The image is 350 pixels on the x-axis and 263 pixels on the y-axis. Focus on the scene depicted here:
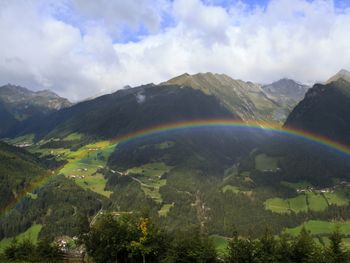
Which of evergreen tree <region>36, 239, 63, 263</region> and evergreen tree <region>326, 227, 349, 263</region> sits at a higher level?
evergreen tree <region>326, 227, 349, 263</region>

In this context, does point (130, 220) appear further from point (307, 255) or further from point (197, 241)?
point (307, 255)

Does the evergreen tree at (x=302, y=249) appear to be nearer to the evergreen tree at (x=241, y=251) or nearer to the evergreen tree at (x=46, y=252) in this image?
the evergreen tree at (x=241, y=251)

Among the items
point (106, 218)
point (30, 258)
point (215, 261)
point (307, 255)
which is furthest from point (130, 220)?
point (307, 255)

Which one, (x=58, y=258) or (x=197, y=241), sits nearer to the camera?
(x=197, y=241)

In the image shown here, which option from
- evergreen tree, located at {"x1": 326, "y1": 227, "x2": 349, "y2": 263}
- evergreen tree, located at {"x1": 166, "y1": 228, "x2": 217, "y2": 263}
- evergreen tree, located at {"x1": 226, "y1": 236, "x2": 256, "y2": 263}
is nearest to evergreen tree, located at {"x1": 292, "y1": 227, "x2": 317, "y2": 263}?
evergreen tree, located at {"x1": 326, "y1": 227, "x2": 349, "y2": 263}

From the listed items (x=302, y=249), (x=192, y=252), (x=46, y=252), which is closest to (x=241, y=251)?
(x=192, y=252)

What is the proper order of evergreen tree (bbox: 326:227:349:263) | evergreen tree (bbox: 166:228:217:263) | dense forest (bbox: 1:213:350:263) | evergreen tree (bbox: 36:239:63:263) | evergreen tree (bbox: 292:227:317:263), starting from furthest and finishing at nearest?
1. evergreen tree (bbox: 36:239:63:263)
2. evergreen tree (bbox: 166:228:217:263)
3. evergreen tree (bbox: 292:227:317:263)
4. dense forest (bbox: 1:213:350:263)
5. evergreen tree (bbox: 326:227:349:263)

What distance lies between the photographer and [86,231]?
412 ft

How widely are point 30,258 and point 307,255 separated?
76.5 metres

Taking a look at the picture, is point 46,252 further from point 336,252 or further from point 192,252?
point 336,252

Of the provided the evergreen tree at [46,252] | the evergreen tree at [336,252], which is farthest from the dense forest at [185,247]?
the evergreen tree at [46,252]

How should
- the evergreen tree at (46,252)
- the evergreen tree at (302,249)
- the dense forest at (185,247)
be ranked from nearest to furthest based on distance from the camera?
Result: 1. the dense forest at (185,247)
2. the evergreen tree at (302,249)
3. the evergreen tree at (46,252)

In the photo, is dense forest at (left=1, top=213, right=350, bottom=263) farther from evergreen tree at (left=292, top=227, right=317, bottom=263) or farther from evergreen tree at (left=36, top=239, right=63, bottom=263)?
evergreen tree at (left=36, top=239, right=63, bottom=263)

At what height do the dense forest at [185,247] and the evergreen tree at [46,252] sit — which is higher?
the dense forest at [185,247]
